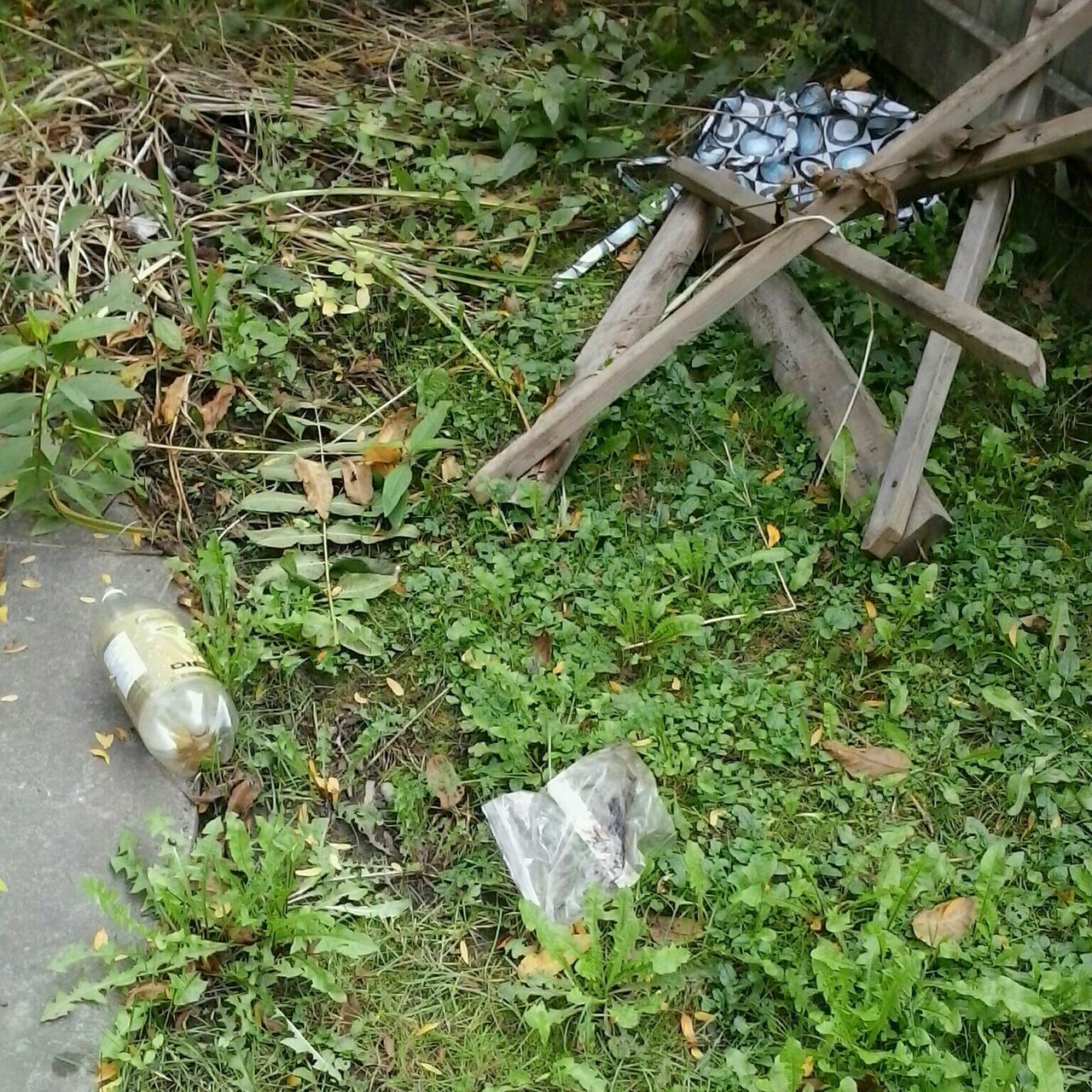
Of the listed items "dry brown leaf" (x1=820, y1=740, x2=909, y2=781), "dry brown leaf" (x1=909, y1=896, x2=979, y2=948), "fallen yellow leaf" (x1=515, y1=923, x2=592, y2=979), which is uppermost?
"dry brown leaf" (x1=820, y1=740, x2=909, y2=781)

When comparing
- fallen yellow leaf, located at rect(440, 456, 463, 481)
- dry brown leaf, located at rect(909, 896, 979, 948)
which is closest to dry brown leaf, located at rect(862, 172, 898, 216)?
fallen yellow leaf, located at rect(440, 456, 463, 481)

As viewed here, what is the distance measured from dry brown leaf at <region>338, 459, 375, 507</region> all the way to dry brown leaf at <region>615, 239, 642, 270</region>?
106 cm

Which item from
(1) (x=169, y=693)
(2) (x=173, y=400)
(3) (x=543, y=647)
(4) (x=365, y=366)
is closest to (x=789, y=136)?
(4) (x=365, y=366)

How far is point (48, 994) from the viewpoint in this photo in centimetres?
207

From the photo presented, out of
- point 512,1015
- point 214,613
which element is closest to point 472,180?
point 214,613

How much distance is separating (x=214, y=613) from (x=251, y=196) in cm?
139

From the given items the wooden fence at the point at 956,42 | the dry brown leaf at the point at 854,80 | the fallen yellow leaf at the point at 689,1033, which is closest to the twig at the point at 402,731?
the fallen yellow leaf at the point at 689,1033

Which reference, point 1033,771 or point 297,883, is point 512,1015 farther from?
point 1033,771

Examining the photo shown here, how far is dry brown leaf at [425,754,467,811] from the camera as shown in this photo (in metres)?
2.43

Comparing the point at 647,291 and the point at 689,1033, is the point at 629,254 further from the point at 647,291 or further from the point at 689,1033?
the point at 689,1033

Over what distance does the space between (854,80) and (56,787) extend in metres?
3.28

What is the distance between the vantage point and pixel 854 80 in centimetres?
381

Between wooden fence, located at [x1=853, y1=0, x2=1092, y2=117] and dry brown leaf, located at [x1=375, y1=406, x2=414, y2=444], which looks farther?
wooden fence, located at [x1=853, y1=0, x2=1092, y2=117]

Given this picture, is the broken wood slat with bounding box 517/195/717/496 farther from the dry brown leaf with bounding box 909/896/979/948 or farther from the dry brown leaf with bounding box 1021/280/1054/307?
the dry brown leaf with bounding box 909/896/979/948
